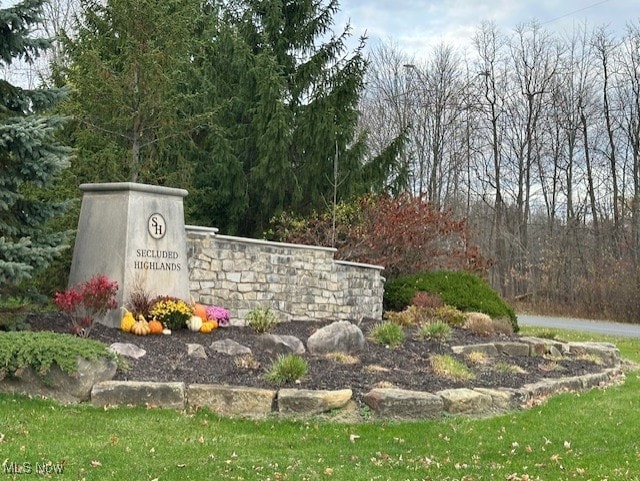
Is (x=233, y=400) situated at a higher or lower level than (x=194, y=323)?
lower

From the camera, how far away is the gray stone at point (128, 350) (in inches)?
307

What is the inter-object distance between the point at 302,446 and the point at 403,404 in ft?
4.76

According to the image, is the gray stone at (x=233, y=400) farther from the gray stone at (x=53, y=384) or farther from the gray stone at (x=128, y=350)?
the gray stone at (x=128, y=350)

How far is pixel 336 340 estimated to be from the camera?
9.16m

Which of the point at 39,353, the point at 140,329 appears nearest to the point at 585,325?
the point at 140,329

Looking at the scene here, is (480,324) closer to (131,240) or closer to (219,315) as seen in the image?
(219,315)

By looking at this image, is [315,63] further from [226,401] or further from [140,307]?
[226,401]

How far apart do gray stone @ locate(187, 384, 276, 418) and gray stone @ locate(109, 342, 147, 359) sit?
4.54ft

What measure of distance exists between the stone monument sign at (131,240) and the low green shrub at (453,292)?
5.58 meters

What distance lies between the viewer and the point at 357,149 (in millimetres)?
17578

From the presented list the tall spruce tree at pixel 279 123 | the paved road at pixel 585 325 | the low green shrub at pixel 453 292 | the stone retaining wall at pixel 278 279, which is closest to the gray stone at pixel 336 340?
the stone retaining wall at pixel 278 279

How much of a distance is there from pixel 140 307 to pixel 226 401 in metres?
3.25

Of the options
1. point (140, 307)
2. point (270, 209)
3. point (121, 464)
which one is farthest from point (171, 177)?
point (121, 464)

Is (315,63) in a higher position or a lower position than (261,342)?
higher
